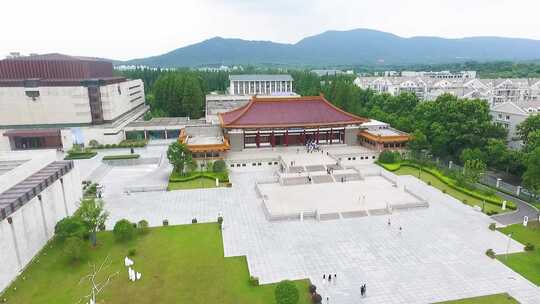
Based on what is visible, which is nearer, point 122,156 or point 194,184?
point 194,184

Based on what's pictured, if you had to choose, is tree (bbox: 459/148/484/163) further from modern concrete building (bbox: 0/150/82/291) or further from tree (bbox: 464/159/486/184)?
modern concrete building (bbox: 0/150/82/291)

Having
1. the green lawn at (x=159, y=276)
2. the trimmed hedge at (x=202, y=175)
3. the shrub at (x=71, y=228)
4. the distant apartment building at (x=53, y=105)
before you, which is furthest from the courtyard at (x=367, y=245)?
the distant apartment building at (x=53, y=105)

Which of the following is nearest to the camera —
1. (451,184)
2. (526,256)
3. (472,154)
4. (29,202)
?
(29,202)

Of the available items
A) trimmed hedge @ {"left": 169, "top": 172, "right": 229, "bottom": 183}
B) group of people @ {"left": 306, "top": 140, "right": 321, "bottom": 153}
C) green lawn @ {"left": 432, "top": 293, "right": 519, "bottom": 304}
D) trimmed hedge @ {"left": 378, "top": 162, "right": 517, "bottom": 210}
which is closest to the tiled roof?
group of people @ {"left": 306, "top": 140, "right": 321, "bottom": 153}

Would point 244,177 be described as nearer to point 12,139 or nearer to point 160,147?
point 160,147

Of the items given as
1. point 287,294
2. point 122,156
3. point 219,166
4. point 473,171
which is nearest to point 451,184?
point 473,171

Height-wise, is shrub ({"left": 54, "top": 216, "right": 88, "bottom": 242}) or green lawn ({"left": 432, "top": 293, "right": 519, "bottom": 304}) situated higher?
shrub ({"left": 54, "top": 216, "right": 88, "bottom": 242})

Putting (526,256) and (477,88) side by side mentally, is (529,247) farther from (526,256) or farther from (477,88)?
(477,88)
